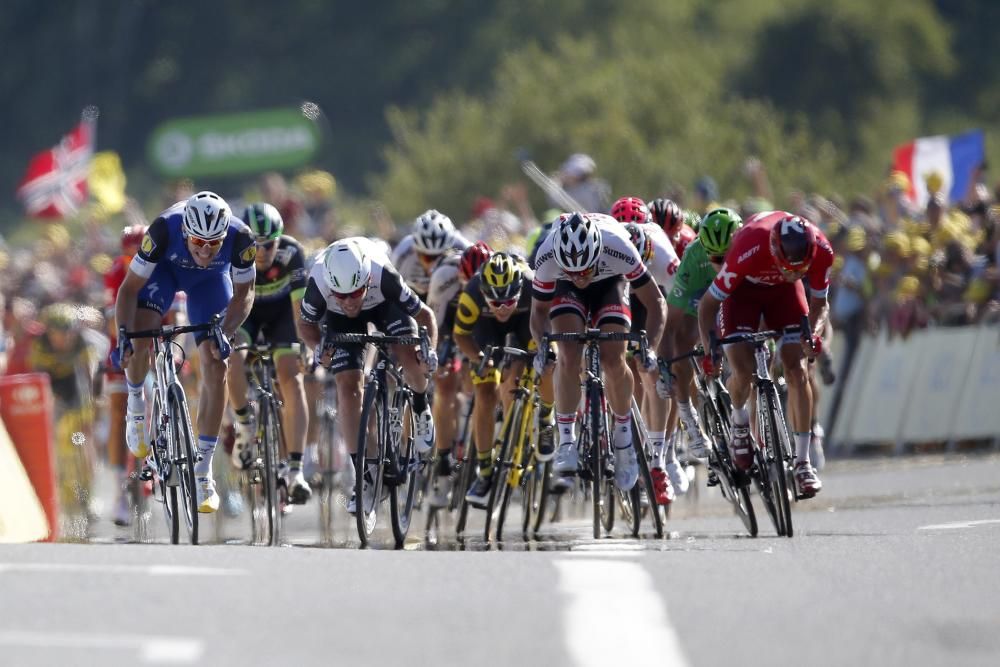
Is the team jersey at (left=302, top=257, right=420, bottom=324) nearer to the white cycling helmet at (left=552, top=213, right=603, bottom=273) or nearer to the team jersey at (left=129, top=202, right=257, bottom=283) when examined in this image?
the team jersey at (left=129, top=202, right=257, bottom=283)

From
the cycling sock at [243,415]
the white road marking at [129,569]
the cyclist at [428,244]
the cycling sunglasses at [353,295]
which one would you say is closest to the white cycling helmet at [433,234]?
the cyclist at [428,244]

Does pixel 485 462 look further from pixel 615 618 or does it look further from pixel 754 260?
pixel 615 618

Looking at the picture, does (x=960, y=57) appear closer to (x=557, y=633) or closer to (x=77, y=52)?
(x=77, y=52)

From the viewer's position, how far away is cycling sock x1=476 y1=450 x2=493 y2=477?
14.0 metres

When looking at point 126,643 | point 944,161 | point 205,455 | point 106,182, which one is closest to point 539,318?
point 205,455

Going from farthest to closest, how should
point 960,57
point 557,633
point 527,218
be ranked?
point 960,57 < point 527,218 < point 557,633

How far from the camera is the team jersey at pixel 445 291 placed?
1466cm

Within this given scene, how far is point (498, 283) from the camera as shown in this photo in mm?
13367

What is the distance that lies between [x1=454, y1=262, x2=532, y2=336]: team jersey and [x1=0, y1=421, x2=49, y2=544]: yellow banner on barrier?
3181mm

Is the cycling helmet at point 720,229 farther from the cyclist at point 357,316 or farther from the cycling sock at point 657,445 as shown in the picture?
the cyclist at point 357,316

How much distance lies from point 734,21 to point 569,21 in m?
5.50

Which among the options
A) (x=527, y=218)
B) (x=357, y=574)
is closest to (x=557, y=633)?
(x=357, y=574)

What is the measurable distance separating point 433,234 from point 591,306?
2411mm

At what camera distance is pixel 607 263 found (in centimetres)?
1259
